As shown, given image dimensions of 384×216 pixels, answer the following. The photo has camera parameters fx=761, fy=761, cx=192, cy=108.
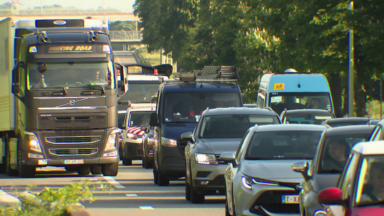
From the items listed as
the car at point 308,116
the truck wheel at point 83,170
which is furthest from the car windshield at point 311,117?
the truck wheel at point 83,170

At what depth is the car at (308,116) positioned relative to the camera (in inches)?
805

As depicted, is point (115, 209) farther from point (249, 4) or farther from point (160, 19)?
point (160, 19)

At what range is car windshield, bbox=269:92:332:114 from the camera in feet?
77.6

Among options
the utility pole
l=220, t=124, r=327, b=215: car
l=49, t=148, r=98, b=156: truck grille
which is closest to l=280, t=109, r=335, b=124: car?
l=49, t=148, r=98, b=156: truck grille

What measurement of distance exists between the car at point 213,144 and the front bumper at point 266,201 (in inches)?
114

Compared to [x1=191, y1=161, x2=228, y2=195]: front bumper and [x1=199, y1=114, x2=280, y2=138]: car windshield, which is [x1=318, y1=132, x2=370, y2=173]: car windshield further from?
[x1=199, y1=114, x2=280, y2=138]: car windshield

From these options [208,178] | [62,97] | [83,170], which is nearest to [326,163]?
[208,178]

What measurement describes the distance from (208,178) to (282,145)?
2022mm

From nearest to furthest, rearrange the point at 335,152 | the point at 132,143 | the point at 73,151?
the point at 335,152 → the point at 73,151 → the point at 132,143

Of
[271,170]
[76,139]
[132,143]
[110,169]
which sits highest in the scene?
[271,170]

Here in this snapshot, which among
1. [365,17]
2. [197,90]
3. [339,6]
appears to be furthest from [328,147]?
[339,6]

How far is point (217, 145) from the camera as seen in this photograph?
41.9ft

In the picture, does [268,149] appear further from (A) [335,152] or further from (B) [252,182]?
(A) [335,152]

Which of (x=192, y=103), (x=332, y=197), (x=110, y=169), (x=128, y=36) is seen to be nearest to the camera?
(x=332, y=197)
